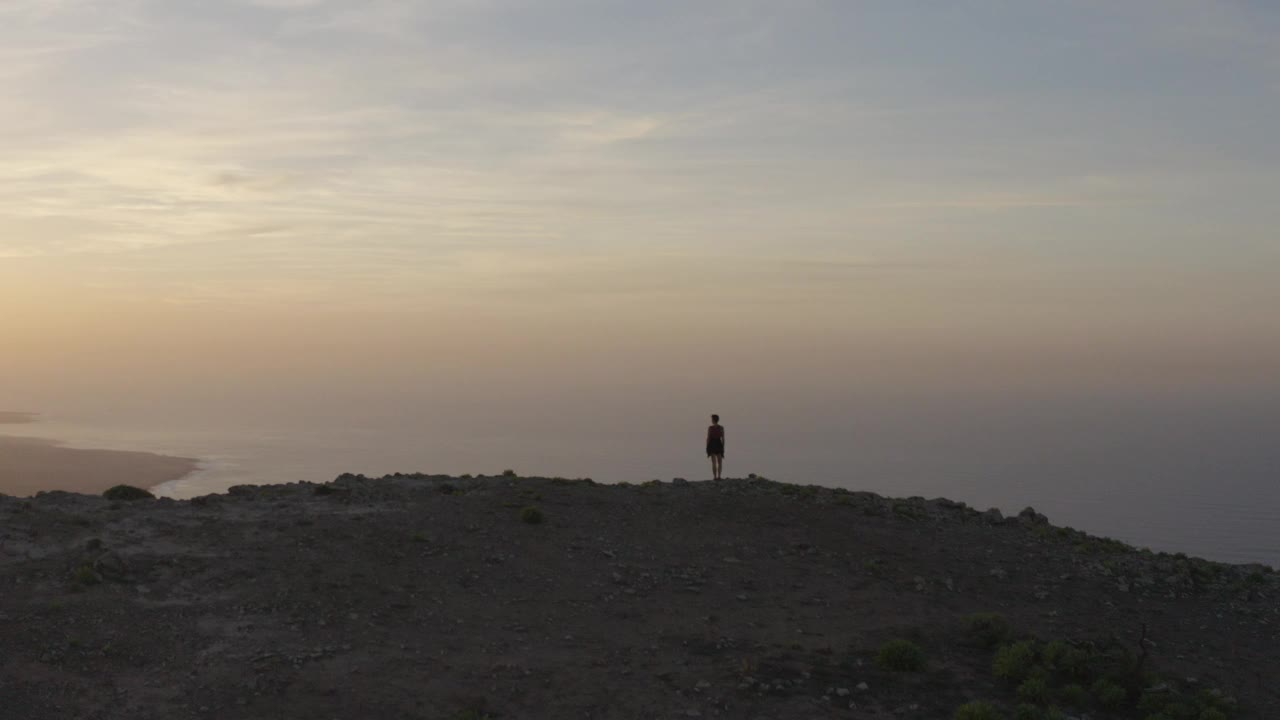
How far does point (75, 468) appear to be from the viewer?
11688 centimetres

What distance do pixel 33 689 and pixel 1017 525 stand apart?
24068 mm

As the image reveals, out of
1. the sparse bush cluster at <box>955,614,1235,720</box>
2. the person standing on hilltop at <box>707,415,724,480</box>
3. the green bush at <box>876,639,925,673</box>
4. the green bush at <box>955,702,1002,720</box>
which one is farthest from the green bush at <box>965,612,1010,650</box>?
the person standing on hilltop at <box>707,415,724,480</box>

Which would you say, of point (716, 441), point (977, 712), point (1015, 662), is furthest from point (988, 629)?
point (716, 441)

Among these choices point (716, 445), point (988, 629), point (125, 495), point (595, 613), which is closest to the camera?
point (988, 629)

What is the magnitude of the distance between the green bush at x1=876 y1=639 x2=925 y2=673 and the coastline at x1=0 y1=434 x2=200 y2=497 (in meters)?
82.4

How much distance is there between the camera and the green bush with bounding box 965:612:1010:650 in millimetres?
19500

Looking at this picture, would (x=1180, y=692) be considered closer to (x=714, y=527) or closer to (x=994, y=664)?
(x=994, y=664)

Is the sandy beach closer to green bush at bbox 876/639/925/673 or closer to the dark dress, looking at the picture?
the dark dress

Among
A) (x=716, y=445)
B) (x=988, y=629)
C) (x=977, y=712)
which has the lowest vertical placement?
(x=977, y=712)

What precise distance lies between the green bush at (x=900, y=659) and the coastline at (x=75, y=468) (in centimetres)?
8236

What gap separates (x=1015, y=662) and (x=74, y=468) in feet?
397

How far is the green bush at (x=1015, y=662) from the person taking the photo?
59.2 ft

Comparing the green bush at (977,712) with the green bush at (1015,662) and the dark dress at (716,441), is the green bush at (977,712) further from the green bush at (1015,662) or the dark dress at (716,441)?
the dark dress at (716,441)

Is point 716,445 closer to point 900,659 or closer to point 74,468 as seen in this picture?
point 900,659
